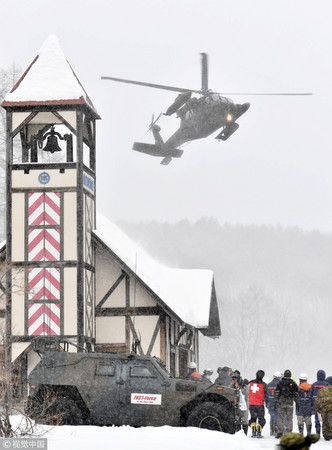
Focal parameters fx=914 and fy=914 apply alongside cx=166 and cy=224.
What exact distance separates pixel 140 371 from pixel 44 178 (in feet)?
28.9

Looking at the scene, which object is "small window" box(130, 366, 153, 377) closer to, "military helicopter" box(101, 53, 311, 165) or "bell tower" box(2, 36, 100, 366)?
"bell tower" box(2, 36, 100, 366)

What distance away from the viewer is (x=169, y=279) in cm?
2895

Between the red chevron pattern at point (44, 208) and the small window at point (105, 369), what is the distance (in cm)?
784

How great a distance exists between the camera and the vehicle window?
1642 centimetres

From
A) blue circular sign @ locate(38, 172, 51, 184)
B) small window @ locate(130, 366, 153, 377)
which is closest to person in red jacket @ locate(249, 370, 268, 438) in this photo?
small window @ locate(130, 366, 153, 377)

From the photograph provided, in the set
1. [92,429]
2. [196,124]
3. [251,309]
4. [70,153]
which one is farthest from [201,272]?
[251,309]

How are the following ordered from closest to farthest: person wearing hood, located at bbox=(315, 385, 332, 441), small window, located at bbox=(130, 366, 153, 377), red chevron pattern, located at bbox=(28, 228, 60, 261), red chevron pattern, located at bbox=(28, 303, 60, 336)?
1. small window, located at bbox=(130, 366, 153, 377)
2. person wearing hood, located at bbox=(315, 385, 332, 441)
3. red chevron pattern, located at bbox=(28, 303, 60, 336)
4. red chevron pattern, located at bbox=(28, 228, 60, 261)

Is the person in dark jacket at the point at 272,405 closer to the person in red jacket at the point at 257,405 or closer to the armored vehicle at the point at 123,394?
the person in red jacket at the point at 257,405

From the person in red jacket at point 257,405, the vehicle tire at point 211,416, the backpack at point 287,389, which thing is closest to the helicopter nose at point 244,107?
the person in red jacket at point 257,405

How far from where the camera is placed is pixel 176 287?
28484 millimetres

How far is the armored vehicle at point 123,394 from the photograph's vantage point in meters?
15.8

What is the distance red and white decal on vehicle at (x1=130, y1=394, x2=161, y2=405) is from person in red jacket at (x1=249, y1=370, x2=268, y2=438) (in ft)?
13.0

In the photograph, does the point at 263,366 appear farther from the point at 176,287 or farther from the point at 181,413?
the point at 181,413

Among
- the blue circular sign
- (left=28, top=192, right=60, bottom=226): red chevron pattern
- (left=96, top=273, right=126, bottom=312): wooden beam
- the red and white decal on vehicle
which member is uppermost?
the blue circular sign
